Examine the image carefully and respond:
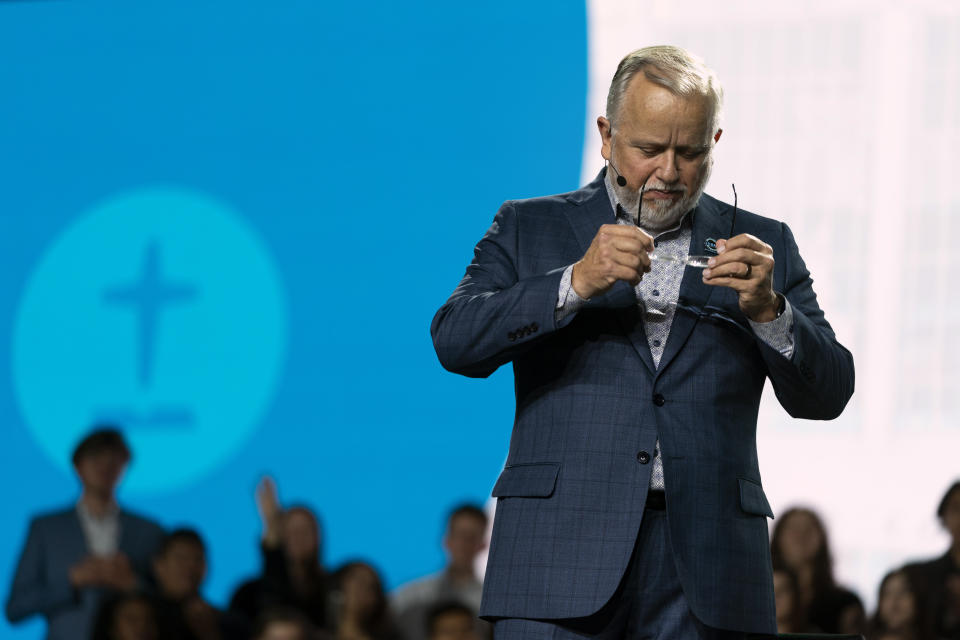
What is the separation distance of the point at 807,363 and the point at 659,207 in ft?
0.94

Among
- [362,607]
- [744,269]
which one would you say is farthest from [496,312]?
[362,607]

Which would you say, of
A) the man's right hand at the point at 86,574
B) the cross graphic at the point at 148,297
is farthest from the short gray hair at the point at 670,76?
the cross graphic at the point at 148,297

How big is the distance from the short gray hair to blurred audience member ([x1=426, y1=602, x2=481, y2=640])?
2.98 metres

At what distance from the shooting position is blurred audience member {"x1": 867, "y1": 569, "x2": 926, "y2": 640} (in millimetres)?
4348

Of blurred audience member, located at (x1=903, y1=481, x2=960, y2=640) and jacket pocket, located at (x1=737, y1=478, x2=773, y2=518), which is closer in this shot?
jacket pocket, located at (x1=737, y1=478, x2=773, y2=518)

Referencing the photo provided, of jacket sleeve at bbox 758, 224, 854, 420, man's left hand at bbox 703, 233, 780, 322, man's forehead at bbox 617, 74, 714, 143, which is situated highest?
man's forehead at bbox 617, 74, 714, 143

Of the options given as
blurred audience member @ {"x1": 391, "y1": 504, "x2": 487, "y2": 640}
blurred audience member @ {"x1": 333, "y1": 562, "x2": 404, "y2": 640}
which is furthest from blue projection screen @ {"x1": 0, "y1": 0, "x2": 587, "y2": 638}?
blurred audience member @ {"x1": 333, "y1": 562, "x2": 404, "y2": 640}

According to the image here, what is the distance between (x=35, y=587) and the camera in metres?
4.43

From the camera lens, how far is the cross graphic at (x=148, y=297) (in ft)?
17.8

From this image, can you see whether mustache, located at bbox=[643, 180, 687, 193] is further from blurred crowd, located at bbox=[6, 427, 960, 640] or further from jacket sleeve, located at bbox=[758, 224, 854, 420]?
blurred crowd, located at bbox=[6, 427, 960, 640]

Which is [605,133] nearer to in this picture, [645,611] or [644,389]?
[644,389]

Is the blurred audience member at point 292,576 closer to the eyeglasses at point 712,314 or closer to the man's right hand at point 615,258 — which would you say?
the eyeglasses at point 712,314

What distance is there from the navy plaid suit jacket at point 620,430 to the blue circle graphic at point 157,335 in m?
3.68

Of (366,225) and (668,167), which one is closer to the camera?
(668,167)
